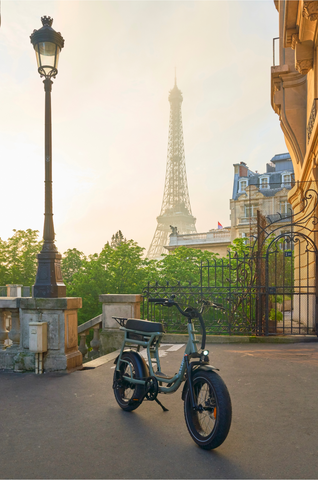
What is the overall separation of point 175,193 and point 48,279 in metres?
85.2

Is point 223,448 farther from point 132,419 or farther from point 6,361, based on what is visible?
point 6,361

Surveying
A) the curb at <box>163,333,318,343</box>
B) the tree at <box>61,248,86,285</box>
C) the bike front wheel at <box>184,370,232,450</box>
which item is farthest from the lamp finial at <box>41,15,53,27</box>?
the tree at <box>61,248,86,285</box>

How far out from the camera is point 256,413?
4.51 m

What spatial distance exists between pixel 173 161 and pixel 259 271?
84816mm

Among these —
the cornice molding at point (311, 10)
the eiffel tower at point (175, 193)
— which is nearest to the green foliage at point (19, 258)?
the cornice molding at point (311, 10)

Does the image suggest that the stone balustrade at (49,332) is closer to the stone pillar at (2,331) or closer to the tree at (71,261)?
the stone pillar at (2,331)

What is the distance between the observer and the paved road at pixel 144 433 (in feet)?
10.6

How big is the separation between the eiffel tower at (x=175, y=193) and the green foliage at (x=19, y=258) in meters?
45.6

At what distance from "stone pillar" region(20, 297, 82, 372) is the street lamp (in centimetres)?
25

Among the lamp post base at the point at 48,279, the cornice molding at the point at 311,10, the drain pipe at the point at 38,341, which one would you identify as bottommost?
the drain pipe at the point at 38,341

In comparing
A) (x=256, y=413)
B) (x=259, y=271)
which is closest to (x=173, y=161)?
(x=259, y=271)

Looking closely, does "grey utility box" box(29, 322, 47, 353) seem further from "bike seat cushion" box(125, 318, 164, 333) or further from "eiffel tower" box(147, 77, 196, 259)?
"eiffel tower" box(147, 77, 196, 259)

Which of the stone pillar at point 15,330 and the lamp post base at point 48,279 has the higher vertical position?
the lamp post base at point 48,279

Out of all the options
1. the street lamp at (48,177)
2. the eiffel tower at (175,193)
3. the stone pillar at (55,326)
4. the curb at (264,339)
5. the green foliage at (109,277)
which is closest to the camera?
the stone pillar at (55,326)
